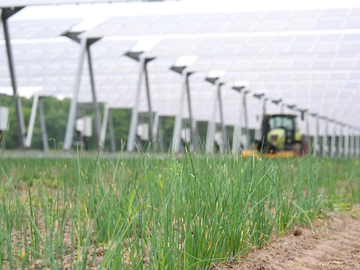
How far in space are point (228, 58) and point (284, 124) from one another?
3780mm

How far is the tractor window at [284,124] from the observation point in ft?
51.2

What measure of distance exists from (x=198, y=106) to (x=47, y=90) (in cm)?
1102

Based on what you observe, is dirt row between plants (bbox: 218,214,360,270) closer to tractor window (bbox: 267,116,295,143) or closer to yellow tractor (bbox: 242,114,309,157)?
yellow tractor (bbox: 242,114,309,157)

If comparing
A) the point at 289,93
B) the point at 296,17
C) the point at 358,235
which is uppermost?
the point at 296,17

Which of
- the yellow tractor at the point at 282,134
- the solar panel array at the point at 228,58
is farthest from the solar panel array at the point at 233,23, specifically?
the yellow tractor at the point at 282,134

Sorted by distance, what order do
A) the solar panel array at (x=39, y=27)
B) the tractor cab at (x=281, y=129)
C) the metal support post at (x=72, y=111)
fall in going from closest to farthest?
1. the metal support post at (x=72, y=111)
2. the solar panel array at (x=39, y=27)
3. the tractor cab at (x=281, y=129)

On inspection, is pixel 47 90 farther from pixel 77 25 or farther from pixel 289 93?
pixel 289 93

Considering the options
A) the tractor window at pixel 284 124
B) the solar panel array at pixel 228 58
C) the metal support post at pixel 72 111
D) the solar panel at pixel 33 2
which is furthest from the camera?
the tractor window at pixel 284 124

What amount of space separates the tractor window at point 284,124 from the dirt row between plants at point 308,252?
42.1 ft

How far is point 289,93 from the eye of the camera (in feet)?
70.8

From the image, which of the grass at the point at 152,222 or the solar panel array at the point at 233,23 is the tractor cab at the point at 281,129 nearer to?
the solar panel array at the point at 233,23

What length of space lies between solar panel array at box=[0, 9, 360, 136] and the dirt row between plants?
8.12 meters

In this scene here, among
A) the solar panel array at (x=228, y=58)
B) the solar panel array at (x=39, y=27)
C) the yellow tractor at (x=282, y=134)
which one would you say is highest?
the solar panel array at (x=39, y=27)

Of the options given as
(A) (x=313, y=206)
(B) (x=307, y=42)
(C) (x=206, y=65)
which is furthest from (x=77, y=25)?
(A) (x=313, y=206)
